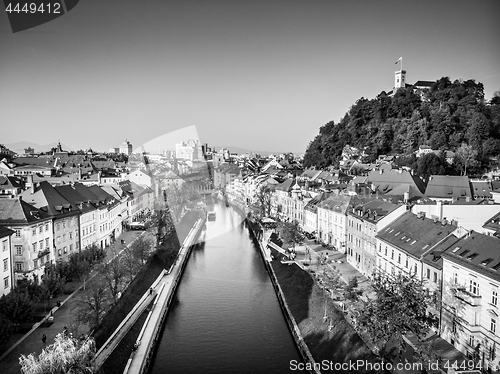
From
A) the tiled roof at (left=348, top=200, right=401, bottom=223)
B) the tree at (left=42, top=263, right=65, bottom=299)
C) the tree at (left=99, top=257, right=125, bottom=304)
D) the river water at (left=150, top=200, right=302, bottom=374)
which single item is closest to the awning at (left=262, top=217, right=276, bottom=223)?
the river water at (left=150, top=200, right=302, bottom=374)

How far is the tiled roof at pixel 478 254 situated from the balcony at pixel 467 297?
50 centimetres

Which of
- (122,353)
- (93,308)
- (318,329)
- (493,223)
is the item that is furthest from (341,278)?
(93,308)

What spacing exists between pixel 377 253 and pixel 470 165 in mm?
20923

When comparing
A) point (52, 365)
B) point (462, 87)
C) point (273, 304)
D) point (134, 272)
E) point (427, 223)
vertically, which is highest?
point (462, 87)

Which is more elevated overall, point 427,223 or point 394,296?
point 427,223

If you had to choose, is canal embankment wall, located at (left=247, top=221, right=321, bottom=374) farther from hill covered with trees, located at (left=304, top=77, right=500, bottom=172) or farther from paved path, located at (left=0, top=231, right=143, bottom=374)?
hill covered with trees, located at (left=304, top=77, right=500, bottom=172)

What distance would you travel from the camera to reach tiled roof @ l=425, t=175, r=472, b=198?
24.0 m

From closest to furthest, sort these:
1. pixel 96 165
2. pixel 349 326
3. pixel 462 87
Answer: pixel 349 326 < pixel 462 87 < pixel 96 165

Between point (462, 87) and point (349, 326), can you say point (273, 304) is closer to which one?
point (349, 326)

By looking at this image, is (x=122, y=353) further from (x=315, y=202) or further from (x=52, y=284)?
(x=315, y=202)

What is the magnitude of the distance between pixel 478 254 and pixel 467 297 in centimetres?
101

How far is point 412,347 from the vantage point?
945 cm

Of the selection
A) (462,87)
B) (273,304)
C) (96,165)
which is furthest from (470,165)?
(96,165)

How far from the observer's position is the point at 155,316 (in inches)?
499
